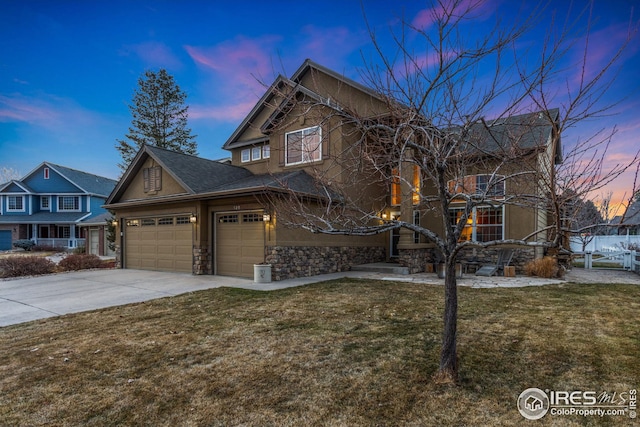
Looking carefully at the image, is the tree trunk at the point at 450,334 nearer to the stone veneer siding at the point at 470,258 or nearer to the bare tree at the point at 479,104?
the bare tree at the point at 479,104

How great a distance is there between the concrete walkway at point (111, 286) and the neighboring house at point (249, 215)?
0.85 metres

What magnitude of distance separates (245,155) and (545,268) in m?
13.4

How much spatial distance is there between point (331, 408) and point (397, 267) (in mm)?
9853

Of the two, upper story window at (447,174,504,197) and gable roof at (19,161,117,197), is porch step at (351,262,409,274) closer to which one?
upper story window at (447,174,504,197)

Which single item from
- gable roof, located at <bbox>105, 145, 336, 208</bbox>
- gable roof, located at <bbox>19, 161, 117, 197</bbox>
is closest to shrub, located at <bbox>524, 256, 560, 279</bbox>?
gable roof, located at <bbox>105, 145, 336, 208</bbox>

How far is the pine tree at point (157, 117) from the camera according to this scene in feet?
94.2

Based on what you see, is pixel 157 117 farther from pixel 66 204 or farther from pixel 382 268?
pixel 382 268

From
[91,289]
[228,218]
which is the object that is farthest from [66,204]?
[228,218]

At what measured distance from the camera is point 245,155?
1681 centimetres

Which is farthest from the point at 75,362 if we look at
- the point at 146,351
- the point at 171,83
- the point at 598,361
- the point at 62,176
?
the point at 62,176

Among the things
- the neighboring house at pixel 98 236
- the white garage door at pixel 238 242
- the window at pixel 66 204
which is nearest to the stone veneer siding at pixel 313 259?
the white garage door at pixel 238 242

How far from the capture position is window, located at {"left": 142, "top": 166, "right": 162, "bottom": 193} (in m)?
14.1

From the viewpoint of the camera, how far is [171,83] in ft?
97.6

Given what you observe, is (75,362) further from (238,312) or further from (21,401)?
(238,312)
